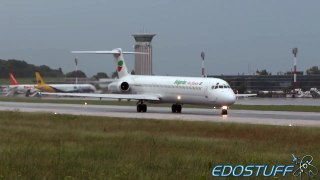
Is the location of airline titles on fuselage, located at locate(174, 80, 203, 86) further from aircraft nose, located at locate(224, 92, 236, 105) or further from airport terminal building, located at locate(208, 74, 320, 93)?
airport terminal building, located at locate(208, 74, 320, 93)

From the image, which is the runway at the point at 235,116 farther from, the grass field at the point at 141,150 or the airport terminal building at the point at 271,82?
the airport terminal building at the point at 271,82

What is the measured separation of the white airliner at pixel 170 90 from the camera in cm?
4453

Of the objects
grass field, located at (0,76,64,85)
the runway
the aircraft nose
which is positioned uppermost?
grass field, located at (0,76,64,85)

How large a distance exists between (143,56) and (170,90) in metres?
74.9

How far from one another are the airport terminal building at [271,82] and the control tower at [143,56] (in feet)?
56.6

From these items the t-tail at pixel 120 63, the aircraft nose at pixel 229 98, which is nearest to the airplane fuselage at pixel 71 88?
the t-tail at pixel 120 63

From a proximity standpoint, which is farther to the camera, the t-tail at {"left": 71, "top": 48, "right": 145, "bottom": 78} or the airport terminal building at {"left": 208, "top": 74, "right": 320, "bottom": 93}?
the airport terminal building at {"left": 208, "top": 74, "right": 320, "bottom": 93}

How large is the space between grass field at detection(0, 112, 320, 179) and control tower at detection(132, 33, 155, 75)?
93.9m

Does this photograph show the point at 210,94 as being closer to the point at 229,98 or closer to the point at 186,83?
the point at 229,98

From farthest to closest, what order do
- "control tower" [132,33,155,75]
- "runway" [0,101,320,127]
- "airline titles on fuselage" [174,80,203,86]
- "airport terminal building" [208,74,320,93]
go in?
"airport terminal building" [208,74,320,93], "control tower" [132,33,155,75], "airline titles on fuselage" [174,80,203,86], "runway" [0,101,320,127]

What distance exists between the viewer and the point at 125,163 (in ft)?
53.4

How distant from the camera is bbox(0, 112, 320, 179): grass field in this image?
14.7m

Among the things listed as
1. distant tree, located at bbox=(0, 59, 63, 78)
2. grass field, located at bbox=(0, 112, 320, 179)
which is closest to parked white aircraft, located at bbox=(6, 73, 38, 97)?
distant tree, located at bbox=(0, 59, 63, 78)

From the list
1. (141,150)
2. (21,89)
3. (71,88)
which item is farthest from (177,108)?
(21,89)
